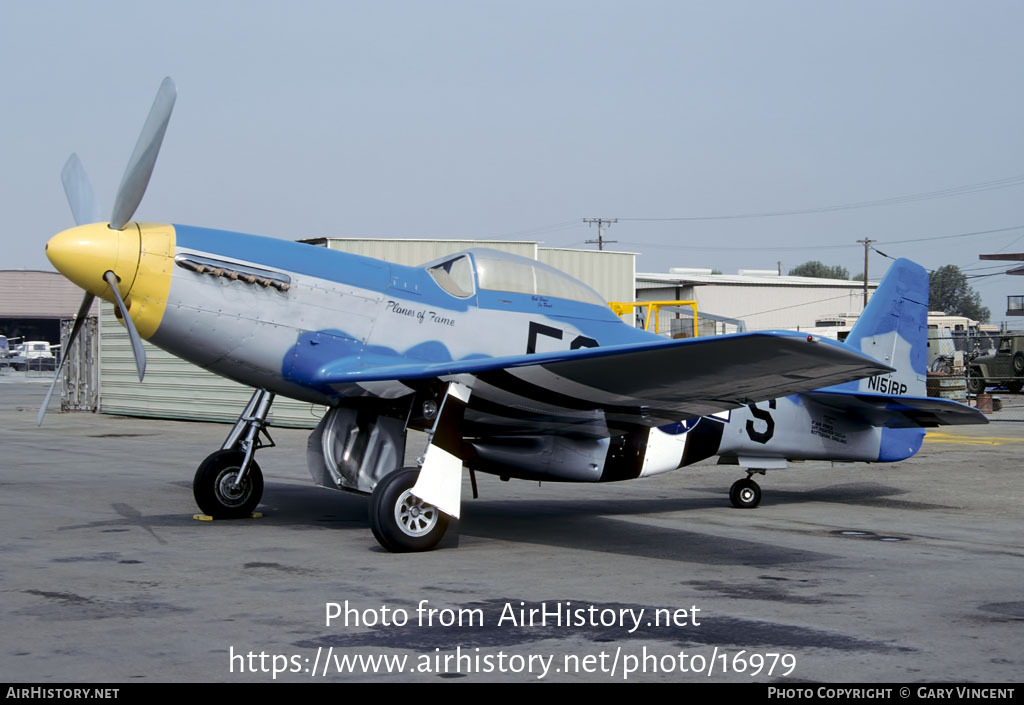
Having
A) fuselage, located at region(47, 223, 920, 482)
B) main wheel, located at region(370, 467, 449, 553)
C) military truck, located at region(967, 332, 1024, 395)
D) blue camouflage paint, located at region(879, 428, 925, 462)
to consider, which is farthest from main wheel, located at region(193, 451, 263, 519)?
military truck, located at region(967, 332, 1024, 395)

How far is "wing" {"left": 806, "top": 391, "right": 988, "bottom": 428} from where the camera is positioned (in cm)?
1022

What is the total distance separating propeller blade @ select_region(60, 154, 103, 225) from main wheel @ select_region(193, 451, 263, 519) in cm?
240

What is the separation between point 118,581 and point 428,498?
221 cm

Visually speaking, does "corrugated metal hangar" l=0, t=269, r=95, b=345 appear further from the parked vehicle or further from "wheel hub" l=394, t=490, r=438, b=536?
"wheel hub" l=394, t=490, r=438, b=536

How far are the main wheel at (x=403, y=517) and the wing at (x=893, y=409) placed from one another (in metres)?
4.82

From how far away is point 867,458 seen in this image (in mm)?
11172

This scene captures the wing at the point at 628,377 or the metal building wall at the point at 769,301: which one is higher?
the metal building wall at the point at 769,301

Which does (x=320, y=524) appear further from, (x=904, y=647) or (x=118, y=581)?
(x=904, y=647)

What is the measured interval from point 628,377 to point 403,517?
6.42 ft

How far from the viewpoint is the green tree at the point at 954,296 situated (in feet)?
479

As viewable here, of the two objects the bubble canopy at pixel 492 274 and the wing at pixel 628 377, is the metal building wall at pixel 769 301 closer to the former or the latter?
the bubble canopy at pixel 492 274

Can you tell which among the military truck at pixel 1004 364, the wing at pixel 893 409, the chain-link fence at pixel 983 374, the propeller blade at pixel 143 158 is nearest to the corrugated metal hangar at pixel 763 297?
the chain-link fence at pixel 983 374
